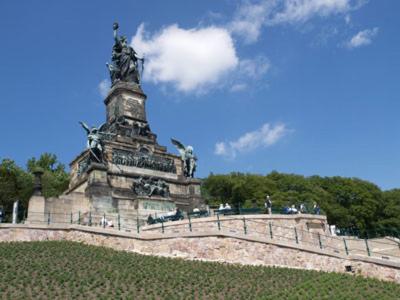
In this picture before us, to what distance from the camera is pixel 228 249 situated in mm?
20438

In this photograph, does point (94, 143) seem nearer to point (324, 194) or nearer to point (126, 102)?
point (126, 102)

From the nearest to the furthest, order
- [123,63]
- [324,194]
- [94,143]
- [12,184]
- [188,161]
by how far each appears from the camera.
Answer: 1. [94,143]
2. [188,161]
3. [123,63]
4. [12,184]
5. [324,194]

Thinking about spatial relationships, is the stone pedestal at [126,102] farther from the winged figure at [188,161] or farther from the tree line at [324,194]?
the tree line at [324,194]

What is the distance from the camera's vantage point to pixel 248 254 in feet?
67.3

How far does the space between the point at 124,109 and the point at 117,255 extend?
812 inches

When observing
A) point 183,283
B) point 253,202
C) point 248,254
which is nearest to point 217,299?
point 183,283

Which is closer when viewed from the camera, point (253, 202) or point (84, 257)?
point (84, 257)

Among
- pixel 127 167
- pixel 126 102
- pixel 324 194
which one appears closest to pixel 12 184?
pixel 126 102

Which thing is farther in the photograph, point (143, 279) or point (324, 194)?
point (324, 194)

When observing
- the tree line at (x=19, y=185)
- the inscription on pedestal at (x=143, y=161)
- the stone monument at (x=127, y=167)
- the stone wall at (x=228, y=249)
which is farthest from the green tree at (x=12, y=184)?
the stone wall at (x=228, y=249)

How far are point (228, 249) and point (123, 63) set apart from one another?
2529 cm

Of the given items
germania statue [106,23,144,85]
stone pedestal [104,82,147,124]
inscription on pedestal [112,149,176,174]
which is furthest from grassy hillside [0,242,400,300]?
germania statue [106,23,144,85]

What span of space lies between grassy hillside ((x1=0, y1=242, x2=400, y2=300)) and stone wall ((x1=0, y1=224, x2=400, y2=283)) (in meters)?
1.13

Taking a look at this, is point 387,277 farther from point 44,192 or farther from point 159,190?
point 44,192
